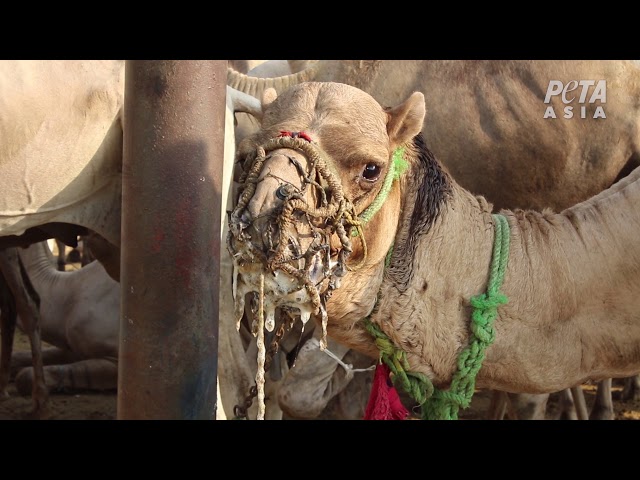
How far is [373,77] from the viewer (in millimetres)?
4941

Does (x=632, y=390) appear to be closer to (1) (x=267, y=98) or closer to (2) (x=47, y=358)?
(1) (x=267, y=98)

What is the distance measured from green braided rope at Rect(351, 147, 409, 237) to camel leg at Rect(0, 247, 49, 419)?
3.78 meters

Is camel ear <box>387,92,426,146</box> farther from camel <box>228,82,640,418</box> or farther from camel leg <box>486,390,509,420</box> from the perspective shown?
camel leg <box>486,390,509,420</box>

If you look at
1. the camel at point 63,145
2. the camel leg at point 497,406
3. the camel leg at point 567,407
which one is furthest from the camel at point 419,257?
the camel leg at point 567,407

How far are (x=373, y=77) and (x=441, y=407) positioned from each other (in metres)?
2.39

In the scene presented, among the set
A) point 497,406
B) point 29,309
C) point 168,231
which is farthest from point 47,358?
point 168,231

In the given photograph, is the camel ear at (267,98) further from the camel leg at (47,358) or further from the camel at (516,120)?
the camel leg at (47,358)

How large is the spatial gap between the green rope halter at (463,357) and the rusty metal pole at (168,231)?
3.04 feet

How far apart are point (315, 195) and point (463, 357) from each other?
0.94 meters

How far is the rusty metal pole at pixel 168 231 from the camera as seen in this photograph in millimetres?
2268

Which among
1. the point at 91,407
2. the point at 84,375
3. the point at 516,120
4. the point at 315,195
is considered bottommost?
the point at 91,407

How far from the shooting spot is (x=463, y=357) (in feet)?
10.1

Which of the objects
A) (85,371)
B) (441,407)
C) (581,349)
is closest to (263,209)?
(441,407)

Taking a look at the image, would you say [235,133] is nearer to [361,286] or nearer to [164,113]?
[361,286]
